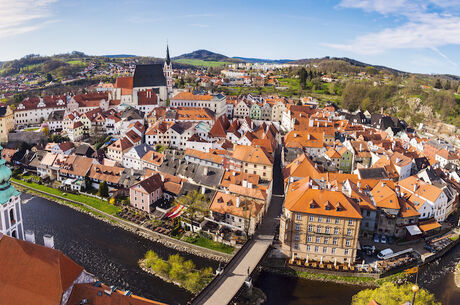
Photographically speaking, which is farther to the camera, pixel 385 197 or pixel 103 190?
pixel 103 190

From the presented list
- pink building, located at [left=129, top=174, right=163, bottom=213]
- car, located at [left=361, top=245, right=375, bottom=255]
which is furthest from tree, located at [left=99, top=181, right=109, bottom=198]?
car, located at [left=361, top=245, right=375, bottom=255]

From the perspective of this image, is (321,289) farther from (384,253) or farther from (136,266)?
(136,266)

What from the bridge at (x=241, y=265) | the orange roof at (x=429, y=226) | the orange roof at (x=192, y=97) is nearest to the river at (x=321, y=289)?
the bridge at (x=241, y=265)

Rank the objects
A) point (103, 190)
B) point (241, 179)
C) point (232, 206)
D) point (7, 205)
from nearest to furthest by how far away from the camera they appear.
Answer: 1. point (7, 205)
2. point (232, 206)
3. point (241, 179)
4. point (103, 190)

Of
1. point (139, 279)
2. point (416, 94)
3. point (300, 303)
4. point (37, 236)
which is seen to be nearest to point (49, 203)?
point (37, 236)

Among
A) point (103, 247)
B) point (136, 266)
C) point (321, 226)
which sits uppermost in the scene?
point (321, 226)

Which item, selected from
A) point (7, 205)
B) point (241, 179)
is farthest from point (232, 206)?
point (7, 205)

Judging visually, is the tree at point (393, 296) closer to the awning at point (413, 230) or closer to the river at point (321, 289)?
the river at point (321, 289)
